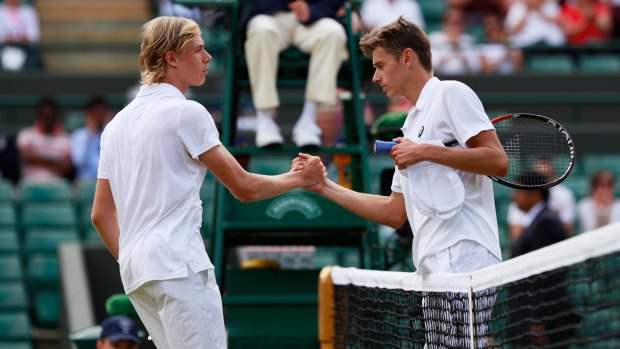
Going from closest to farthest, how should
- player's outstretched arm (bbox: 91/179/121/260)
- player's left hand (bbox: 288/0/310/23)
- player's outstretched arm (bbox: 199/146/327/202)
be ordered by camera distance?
player's outstretched arm (bbox: 199/146/327/202) → player's outstretched arm (bbox: 91/179/121/260) → player's left hand (bbox: 288/0/310/23)

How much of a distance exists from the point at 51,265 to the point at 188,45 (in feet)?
22.9

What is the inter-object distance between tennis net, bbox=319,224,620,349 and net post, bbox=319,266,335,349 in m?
0.35

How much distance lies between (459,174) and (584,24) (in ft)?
37.1

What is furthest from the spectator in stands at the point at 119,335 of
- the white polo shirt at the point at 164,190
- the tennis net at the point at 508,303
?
the white polo shirt at the point at 164,190

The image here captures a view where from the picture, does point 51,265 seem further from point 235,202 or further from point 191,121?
point 191,121

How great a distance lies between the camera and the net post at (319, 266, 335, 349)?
21.3ft

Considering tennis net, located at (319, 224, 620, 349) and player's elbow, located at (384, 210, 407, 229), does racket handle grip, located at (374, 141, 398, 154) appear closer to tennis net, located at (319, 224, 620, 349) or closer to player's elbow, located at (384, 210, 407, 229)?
player's elbow, located at (384, 210, 407, 229)

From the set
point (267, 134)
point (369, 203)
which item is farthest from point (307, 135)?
point (369, 203)

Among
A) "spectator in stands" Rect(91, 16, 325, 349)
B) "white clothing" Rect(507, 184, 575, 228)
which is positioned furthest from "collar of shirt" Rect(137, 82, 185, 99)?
"white clothing" Rect(507, 184, 575, 228)

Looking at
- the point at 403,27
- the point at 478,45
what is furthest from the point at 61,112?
the point at 403,27

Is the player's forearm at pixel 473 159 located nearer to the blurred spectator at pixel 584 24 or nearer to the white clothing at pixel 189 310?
the white clothing at pixel 189 310

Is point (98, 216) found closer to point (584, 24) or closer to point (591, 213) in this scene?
point (591, 213)

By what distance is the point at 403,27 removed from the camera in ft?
16.4

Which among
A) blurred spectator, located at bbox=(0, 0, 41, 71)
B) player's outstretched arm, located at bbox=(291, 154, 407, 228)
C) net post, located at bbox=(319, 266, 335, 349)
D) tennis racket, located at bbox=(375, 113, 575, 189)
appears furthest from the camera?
blurred spectator, located at bbox=(0, 0, 41, 71)
